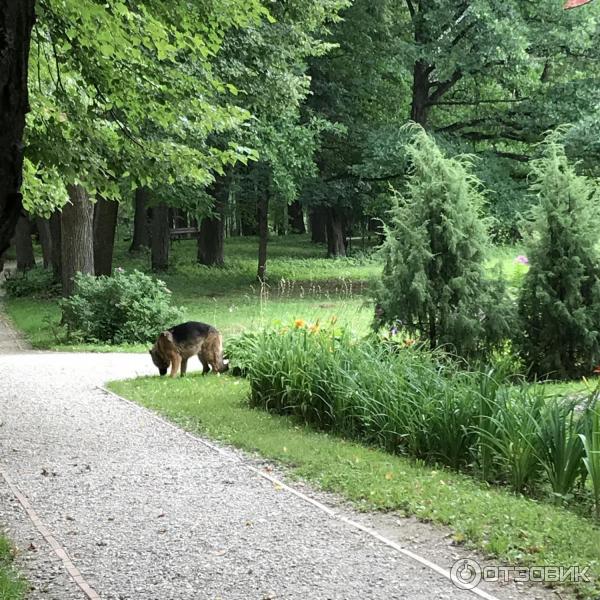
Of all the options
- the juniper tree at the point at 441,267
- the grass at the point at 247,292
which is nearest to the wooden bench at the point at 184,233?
the grass at the point at 247,292

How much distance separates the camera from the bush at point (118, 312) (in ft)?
55.2

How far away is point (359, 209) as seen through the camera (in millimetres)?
31438

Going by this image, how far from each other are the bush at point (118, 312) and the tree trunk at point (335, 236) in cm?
1649

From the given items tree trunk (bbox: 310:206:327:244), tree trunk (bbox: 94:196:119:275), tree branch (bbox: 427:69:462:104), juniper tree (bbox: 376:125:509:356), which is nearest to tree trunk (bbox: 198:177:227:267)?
tree trunk (bbox: 94:196:119:275)

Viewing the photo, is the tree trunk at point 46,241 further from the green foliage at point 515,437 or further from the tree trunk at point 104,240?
the green foliage at point 515,437

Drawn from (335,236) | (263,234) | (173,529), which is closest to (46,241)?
(263,234)

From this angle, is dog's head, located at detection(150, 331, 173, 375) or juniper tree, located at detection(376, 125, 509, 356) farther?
dog's head, located at detection(150, 331, 173, 375)

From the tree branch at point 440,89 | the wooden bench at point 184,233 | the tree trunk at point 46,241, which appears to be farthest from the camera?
the wooden bench at point 184,233

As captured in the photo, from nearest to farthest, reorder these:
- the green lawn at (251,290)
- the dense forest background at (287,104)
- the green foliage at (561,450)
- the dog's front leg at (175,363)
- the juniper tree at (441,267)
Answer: the green foliage at (561,450) → the dense forest background at (287,104) → the juniper tree at (441,267) → the dog's front leg at (175,363) → the green lawn at (251,290)

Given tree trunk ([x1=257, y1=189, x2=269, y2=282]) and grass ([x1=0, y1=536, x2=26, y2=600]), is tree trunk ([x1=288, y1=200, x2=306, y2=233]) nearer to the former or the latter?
tree trunk ([x1=257, y1=189, x2=269, y2=282])

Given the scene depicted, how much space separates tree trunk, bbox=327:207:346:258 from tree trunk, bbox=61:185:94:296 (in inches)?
598

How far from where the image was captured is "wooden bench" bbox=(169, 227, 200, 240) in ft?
135

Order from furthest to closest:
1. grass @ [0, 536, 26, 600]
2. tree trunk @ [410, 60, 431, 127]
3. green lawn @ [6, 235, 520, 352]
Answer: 1. tree trunk @ [410, 60, 431, 127]
2. green lawn @ [6, 235, 520, 352]
3. grass @ [0, 536, 26, 600]

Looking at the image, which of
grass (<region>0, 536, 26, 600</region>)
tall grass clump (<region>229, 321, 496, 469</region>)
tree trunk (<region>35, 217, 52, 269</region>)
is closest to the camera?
grass (<region>0, 536, 26, 600</region>)
